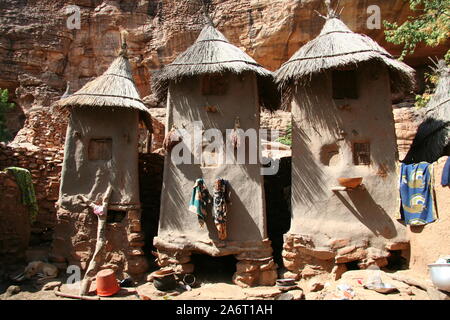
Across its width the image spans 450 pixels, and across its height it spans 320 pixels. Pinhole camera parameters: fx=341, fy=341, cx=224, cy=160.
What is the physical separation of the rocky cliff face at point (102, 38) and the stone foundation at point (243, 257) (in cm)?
1217

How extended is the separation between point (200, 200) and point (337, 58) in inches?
163

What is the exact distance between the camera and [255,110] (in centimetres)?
775

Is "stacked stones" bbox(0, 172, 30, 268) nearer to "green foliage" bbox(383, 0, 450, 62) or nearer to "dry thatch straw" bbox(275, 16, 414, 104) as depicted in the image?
"dry thatch straw" bbox(275, 16, 414, 104)

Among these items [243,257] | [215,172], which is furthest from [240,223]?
[215,172]

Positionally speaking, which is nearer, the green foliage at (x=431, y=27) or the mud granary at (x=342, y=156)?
the mud granary at (x=342, y=156)

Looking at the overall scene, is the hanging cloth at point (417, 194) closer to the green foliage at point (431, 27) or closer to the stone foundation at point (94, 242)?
the green foliage at point (431, 27)

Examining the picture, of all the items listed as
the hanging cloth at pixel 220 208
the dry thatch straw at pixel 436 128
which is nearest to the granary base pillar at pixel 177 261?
the hanging cloth at pixel 220 208

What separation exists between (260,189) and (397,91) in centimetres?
429

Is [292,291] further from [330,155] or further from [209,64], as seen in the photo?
[209,64]

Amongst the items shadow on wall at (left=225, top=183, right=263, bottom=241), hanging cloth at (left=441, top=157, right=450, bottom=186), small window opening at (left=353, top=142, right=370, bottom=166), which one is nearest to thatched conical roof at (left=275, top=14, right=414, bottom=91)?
small window opening at (left=353, top=142, right=370, bottom=166)

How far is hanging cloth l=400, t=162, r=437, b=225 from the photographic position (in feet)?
20.9

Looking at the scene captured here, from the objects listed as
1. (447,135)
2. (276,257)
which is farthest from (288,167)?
(447,135)

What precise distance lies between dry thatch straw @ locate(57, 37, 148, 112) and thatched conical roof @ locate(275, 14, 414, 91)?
11.5 ft

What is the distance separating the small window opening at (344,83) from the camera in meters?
7.66
